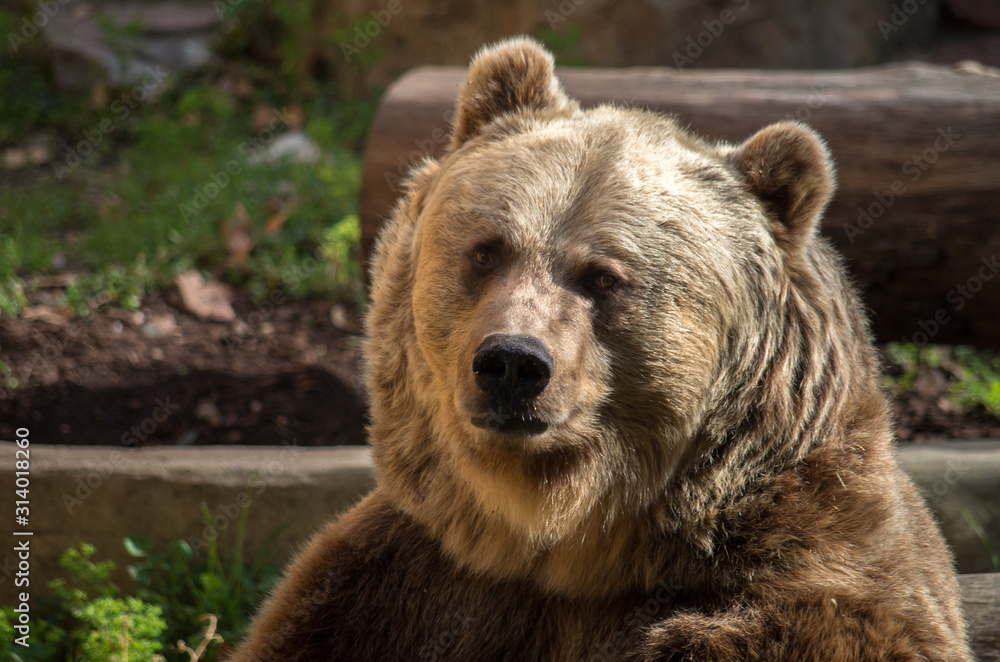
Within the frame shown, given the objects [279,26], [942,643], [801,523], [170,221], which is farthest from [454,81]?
[279,26]

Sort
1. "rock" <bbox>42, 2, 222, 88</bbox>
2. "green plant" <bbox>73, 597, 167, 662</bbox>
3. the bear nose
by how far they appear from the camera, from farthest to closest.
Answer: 1. "rock" <bbox>42, 2, 222, 88</bbox>
2. "green plant" <bbox>73, 597, 167, 662</bbox>
3. the bear nose

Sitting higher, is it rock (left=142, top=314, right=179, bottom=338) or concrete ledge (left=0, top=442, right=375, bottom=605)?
concrete ledge (left=0, top=442, right=375, bottom=605)

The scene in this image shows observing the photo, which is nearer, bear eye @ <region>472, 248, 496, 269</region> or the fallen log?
bear eye @ <region>472, 248, 496, 269</region>

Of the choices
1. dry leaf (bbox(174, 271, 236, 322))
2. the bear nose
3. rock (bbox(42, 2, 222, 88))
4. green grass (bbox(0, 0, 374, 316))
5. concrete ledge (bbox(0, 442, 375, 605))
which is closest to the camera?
the bear nose

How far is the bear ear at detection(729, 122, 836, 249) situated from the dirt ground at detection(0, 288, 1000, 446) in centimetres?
284

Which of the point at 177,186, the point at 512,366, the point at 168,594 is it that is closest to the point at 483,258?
the point at 512,366

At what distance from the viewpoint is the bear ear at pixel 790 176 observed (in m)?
2.58

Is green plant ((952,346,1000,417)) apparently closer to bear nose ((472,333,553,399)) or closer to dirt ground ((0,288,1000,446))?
dirt ground ((0,288,1000,446))

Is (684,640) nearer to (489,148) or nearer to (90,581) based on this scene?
(489,148)

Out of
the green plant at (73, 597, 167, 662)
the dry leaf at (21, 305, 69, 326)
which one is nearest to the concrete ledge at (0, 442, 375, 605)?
the green plant at (73, 597, 167, 662)

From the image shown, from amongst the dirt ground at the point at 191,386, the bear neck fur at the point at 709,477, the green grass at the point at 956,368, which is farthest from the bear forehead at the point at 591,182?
the green grass at the point at 956,368

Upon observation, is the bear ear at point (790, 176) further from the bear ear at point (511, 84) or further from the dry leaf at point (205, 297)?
the dry leaf at point (205, 297)

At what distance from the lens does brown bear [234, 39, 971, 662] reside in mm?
2320

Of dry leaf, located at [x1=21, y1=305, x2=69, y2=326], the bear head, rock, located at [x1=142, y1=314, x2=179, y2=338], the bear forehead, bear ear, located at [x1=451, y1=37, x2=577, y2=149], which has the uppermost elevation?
bear ear, located at [x1=451, y1=37, x2=577, y2=149]
